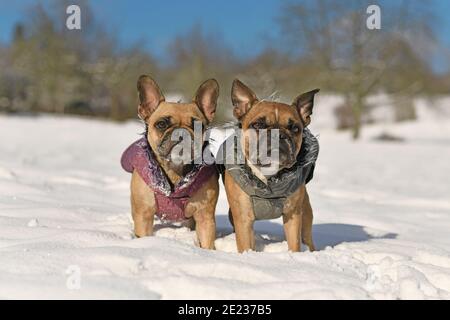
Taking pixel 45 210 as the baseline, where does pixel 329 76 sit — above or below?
above

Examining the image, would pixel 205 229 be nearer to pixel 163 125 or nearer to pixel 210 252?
pixel 210 252

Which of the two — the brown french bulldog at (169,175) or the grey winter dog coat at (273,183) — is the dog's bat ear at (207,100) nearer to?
the brown french bulldog at (169,175)

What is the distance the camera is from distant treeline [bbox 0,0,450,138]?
2024cm

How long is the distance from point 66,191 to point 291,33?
17917 mm

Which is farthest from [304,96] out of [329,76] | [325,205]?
[329,76]

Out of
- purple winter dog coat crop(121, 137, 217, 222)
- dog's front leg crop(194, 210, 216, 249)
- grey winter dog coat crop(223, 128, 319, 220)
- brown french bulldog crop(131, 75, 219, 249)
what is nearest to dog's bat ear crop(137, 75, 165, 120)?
brown french bulldog crop(131, 75, 219, 249)

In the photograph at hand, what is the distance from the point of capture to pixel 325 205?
618 cm

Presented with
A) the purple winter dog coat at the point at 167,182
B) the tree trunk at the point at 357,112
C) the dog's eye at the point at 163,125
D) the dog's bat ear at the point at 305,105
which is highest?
the dog's bat ear at the point at 305,105

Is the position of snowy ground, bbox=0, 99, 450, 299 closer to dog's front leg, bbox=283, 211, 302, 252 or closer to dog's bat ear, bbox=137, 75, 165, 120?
dog's front leg, bbox=283, 211, 302, 252

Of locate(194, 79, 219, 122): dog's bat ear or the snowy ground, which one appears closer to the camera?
the snowy ground

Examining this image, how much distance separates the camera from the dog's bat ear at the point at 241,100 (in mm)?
3453

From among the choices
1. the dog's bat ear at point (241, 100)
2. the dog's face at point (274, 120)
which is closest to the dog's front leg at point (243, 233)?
the dog's face at point (274, 120)
